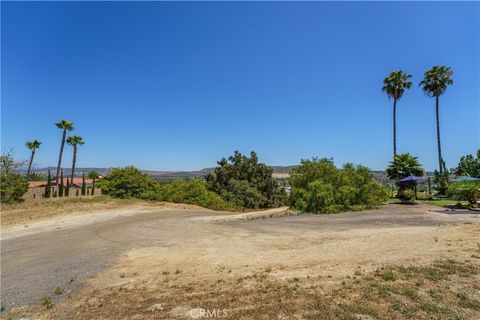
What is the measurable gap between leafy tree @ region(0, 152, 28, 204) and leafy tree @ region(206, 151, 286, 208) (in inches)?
782

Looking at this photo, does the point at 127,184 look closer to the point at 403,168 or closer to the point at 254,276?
the point at 254,276

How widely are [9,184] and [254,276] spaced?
2654cm

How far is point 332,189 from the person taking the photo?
19.8 metres

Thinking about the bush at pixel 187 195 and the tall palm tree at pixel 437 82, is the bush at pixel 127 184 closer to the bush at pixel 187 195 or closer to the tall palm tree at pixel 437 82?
the bush at pixel 187 195

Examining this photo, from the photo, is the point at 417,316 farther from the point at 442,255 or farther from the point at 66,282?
the point at 66,282

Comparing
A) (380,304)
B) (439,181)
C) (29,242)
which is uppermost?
(439,181)

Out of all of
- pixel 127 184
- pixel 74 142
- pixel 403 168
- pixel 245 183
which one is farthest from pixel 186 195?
pixel 74 142

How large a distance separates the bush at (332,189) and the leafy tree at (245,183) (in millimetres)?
13708

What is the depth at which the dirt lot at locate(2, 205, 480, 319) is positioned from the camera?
4488mm

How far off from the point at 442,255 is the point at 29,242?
14.8 m

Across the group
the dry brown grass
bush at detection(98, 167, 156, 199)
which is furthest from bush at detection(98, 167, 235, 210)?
the dry brown grass

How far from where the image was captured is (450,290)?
487cm

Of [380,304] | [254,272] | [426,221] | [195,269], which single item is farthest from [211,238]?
[426,221]

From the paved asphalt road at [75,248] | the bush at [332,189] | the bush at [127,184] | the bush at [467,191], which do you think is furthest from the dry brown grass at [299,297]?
the bush at [127,184]
